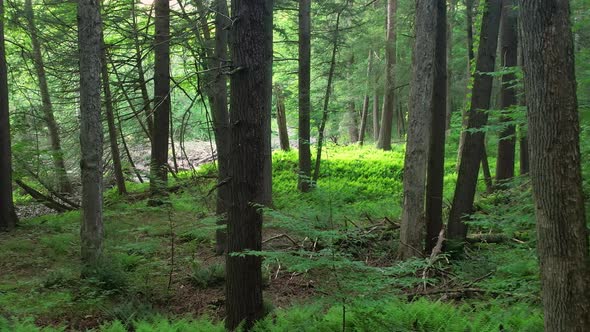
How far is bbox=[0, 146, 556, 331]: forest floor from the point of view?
14.2 ft

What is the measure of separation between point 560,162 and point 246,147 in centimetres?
276

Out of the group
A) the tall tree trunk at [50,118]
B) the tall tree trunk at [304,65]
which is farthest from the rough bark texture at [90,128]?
the tall tree trunk at [304,65]

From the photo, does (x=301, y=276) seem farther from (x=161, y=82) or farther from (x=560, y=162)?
(x=161, y=82)

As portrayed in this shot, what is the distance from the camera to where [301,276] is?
26.2ft

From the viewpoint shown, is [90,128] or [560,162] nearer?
[560,162]

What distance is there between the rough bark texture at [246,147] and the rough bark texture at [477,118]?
4.88 m

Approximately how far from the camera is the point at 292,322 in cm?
486

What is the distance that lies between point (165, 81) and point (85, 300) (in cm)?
730

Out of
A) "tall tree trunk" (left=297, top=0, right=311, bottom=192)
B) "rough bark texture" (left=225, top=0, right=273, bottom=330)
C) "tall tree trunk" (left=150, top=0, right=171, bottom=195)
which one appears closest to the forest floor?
"rough bark texture" (left=225, top=0, right=273, bottom=330)

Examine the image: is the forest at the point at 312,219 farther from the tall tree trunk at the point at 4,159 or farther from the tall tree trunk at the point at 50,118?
the tall tree trunk at the point at 50,118

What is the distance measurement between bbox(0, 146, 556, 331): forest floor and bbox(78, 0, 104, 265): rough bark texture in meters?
0.48

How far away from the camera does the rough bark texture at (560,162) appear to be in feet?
11.4

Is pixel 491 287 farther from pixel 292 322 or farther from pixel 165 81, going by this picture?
pixel 165 81

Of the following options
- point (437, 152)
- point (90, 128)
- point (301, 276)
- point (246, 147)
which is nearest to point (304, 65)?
point (437, 152)
